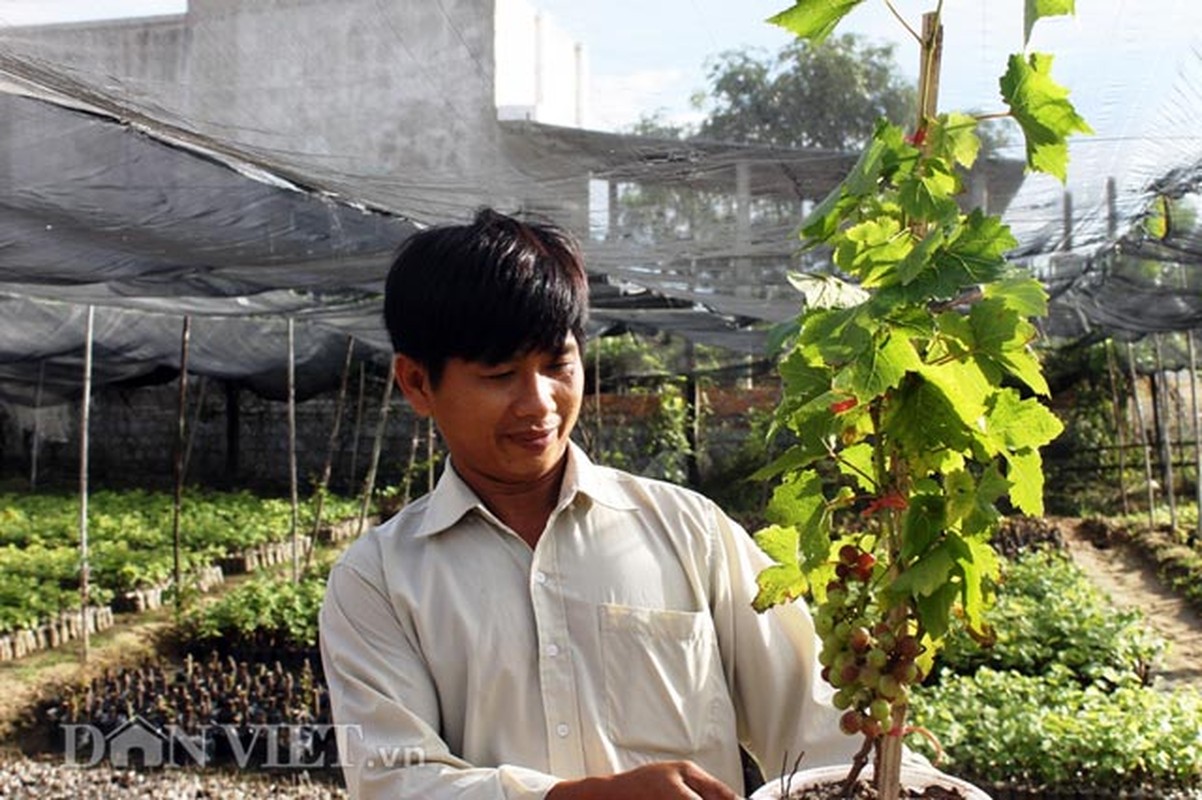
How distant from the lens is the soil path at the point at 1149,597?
737 centimetres

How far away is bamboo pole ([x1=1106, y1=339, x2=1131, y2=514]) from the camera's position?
47.4ft

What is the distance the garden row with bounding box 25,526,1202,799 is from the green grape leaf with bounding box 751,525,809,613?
0.17 metres

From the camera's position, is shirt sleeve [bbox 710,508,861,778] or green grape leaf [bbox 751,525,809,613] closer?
green grape leaf [bbox 751,525,809,613]

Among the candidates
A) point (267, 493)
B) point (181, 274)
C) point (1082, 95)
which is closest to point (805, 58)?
point (1082, 95)

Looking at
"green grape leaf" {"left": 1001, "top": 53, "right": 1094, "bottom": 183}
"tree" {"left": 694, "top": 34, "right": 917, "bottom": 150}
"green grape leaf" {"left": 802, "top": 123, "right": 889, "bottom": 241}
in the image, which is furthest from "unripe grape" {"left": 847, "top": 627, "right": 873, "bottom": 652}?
"tree" {"left": 694, "top": 34, "right": 917, "bottom": 150}

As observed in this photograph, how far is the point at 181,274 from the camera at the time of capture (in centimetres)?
587

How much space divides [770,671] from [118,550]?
28.9ft

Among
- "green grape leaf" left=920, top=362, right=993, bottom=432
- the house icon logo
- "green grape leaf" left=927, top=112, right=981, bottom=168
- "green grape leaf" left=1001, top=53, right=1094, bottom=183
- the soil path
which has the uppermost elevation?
"green grape leaf" left=1001, top=53, right=1094, bottom=183

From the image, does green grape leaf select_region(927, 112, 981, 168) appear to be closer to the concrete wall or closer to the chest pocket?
the chest pocket

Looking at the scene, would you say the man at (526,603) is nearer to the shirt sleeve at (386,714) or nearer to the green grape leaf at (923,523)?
the shirt sleeve at (386,714)

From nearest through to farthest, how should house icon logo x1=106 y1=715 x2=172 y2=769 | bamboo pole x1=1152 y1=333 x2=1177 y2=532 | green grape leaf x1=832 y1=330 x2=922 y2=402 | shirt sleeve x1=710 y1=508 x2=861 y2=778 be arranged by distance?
green grape leaf x1=832 y1=330 x2=922 y2=402, shirt sleeve x1=710 y1=508 x2=861 y2=778, house icon logo x1=106 y1=715 x2=172 y2=769, bamboo pole x1=1152 y1=333 x2=1177 y2=532

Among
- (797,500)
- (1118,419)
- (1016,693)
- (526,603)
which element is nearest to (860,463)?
(797,500)

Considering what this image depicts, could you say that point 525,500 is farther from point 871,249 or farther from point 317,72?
point 317,72

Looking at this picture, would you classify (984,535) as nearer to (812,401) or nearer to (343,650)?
(812,401)
